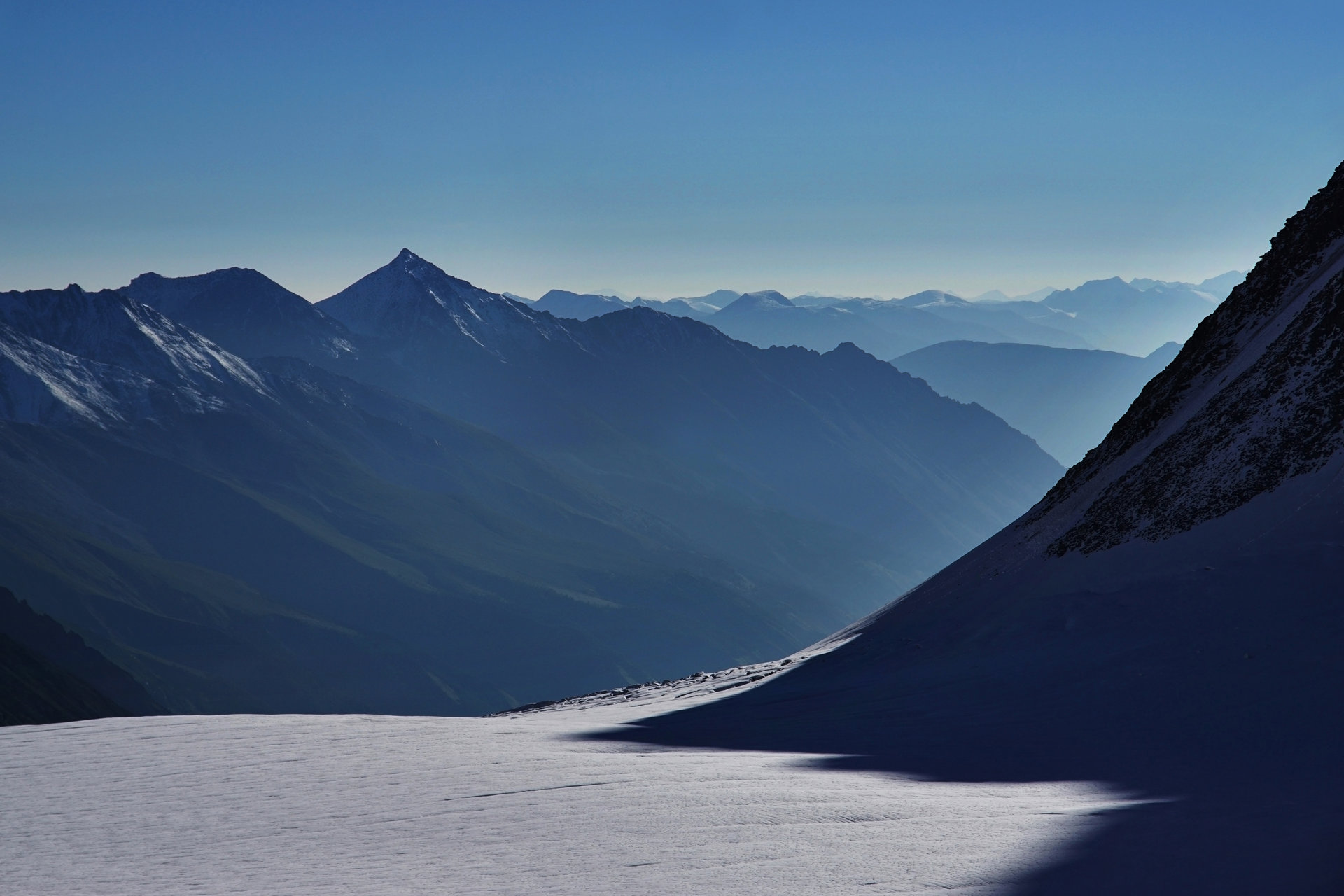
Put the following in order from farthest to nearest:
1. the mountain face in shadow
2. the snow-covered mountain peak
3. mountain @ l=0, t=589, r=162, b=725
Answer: mountain @ l=0, t=589, r=162, b=725 → the snow-covered mountain peak → the mountain face in shadow

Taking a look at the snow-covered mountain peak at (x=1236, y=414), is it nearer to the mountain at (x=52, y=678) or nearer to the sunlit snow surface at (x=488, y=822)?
the sunlit snow surface at (x=488, y=822)

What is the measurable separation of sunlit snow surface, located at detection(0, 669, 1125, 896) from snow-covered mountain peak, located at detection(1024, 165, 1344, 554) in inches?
783

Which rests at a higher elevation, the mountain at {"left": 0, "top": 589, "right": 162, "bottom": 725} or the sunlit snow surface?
the sunlit snow surface

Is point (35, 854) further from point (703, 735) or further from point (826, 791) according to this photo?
point (703, 735)

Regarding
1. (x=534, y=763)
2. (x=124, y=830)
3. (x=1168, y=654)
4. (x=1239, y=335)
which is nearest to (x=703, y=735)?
(x=534, y=763)

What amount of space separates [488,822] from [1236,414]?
106 feet

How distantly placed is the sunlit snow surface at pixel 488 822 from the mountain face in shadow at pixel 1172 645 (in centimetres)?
A: 167

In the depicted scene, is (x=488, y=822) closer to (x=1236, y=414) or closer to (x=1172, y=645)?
(x=1172, y=645)

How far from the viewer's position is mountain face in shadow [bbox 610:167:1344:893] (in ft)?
47.9

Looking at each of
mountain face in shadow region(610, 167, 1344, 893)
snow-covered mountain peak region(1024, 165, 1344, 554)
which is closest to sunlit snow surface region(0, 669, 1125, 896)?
mountain face in shadow region(610, 167, 1344, 893)

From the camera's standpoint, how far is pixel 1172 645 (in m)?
28.1

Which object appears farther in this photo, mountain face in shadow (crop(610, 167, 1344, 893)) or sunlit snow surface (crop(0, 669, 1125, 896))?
mountain face in shadow (crop(610, 167, 1344, 893))

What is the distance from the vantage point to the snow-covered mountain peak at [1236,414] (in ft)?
111

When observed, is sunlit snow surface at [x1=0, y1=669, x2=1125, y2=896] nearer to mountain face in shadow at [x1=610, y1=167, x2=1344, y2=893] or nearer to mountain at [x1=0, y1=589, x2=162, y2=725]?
mountain face in shadow at [x1=610, y1=167, x2=1344, y2=893]
